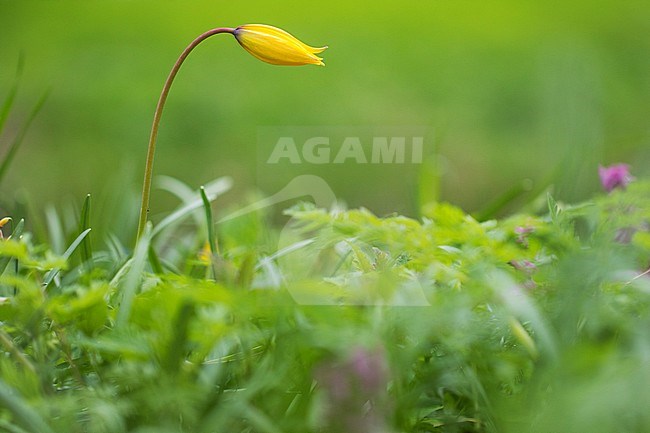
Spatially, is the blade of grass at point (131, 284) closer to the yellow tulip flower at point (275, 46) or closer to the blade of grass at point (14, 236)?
the blade of grass at point (14, 236)

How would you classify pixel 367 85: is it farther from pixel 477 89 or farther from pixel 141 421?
pixel 141 421

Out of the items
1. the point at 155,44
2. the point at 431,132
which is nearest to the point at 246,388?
the point at 431,132

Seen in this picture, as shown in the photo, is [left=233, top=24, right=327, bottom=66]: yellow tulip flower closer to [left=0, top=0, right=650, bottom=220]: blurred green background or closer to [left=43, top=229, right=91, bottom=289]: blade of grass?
[left=43, top=229, right=91, bottom=289]: blade of grass

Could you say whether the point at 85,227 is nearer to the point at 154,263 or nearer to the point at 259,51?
the point at 154,263
